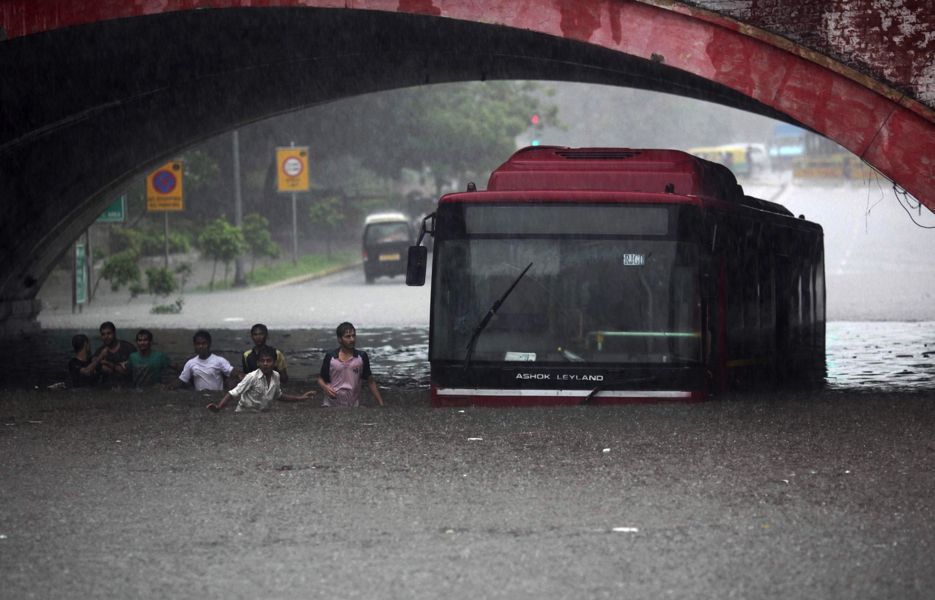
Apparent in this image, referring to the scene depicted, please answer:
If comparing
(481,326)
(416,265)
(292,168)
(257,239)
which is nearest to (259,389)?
(416,265)

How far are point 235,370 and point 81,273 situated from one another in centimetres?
1699

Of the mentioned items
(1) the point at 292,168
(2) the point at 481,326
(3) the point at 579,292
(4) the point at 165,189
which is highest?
(1) the point at 292,168

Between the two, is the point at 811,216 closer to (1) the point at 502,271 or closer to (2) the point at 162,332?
(2) the point at 162,332

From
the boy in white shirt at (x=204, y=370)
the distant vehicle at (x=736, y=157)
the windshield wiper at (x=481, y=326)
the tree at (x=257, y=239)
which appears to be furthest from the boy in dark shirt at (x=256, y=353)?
the distant vehicle at (x=736, y=157)

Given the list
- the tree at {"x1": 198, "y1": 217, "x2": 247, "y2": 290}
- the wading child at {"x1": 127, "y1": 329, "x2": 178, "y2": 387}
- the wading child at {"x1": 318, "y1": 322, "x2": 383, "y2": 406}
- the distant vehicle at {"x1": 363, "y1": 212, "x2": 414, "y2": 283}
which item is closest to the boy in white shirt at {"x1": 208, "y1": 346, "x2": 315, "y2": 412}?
the wading child at {"x1": 318, "y1": 322, "x2": 383, "y2": 406}

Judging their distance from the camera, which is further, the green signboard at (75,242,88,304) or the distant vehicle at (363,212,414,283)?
the distant vehicle at (363,212,414,283)

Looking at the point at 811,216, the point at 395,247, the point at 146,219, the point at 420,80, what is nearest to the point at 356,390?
the point at 420,80

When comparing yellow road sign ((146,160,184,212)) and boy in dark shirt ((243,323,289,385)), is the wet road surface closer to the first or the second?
boy in dark shirt ((243,323,289,385))

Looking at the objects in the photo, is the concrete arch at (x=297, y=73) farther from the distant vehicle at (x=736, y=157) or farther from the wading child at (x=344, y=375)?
the distant vehicle at (x=736, y=157)

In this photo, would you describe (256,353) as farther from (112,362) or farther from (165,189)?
(165,189)

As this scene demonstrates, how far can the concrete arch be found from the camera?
14.4 meters

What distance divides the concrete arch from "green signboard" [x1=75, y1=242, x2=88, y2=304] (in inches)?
126

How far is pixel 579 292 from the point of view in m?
12.9

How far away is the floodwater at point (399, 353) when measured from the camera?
59.6 feet
